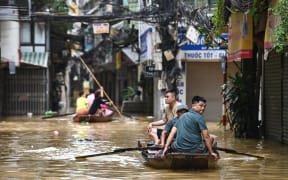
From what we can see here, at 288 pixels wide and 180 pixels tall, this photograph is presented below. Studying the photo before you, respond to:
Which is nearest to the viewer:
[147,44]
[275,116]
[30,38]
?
[275,116]

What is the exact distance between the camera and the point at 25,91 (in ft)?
117

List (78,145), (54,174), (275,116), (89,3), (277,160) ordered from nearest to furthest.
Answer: (54,174)
(277,160)
(78,145)
(275,116)
(89,3)

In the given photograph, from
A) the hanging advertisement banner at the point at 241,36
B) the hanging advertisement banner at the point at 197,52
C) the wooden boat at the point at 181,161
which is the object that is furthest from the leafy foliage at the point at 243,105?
the hanging advertisement banner at the point at 197,52

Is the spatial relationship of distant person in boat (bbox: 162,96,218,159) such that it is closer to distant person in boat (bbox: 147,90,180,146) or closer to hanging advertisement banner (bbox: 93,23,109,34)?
distant person in boat (bbox: 147,90,180,146)

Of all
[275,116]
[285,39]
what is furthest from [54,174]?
[275,116]

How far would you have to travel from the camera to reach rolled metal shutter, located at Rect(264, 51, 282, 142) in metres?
17.5

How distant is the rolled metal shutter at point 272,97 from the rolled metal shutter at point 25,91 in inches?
752

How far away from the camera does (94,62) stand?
52.3 meters

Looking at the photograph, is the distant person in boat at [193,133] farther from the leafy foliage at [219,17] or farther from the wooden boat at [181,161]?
the leafy foliage at [219,17]

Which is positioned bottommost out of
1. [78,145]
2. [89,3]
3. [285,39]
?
[78,145]

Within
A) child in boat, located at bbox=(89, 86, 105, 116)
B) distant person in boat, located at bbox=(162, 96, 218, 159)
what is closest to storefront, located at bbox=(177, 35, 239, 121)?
child in boat, located at bbox=(89, 86, 105, 116)

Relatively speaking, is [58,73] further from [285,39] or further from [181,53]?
[285,39]

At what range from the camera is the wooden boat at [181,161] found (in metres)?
10.7

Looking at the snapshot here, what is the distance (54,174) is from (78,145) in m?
5.51
